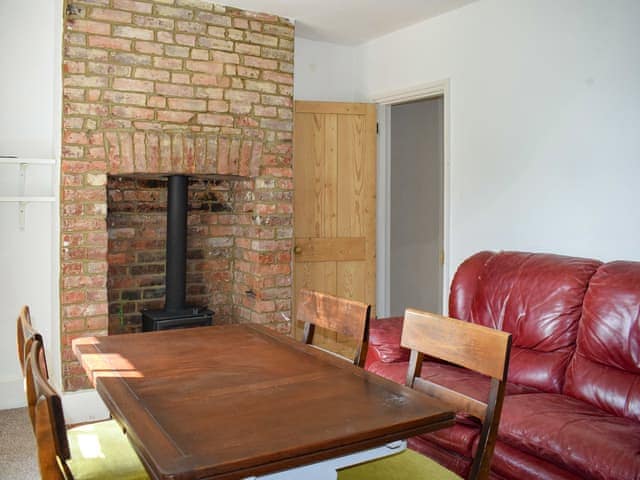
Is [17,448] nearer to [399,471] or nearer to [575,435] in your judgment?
[399,471]

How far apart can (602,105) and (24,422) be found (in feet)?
12.0

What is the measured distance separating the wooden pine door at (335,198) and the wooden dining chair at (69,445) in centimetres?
263

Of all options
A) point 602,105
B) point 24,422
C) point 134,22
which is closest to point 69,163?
point 134,22

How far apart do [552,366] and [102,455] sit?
76.6 inches

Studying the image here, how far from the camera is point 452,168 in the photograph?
3992 millimetres

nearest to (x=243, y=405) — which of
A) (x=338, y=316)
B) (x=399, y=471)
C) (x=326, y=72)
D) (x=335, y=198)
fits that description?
(x=399, y=471)

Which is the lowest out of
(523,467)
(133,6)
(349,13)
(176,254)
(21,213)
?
(523,467)

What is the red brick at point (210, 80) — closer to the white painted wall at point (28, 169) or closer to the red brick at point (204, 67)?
the red brick at point (204, 67)

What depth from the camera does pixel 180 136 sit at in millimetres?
3801

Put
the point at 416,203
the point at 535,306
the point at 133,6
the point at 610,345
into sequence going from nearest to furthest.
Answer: the point at 610,345, the point at 535,306, the point at 133,6, the point at 416,203

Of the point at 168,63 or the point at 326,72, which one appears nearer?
the point at 168,63

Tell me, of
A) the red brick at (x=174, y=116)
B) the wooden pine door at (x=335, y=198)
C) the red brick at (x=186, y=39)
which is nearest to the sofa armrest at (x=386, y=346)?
the wooden pine door at (x=335, y=198)

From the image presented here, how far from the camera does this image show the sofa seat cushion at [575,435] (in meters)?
1.90

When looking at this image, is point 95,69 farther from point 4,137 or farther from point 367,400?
point 367,400
